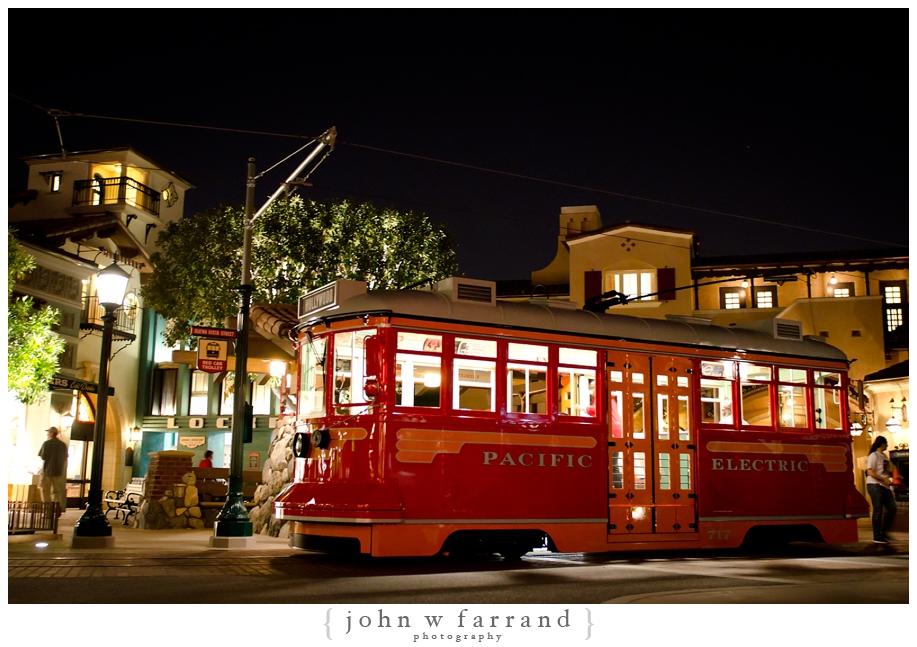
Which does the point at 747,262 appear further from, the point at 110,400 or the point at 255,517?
the point at 110,400

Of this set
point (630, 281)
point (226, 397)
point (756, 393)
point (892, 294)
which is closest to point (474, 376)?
point (756, 393)

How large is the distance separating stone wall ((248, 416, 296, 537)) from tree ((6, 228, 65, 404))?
5.01 m

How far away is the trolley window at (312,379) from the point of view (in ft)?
35.4

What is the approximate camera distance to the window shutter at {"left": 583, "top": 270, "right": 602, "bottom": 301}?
31375 mm

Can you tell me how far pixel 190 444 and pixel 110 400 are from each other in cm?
378

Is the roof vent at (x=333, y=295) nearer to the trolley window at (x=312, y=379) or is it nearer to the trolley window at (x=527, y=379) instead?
the trolley window at (x=312, y=379)

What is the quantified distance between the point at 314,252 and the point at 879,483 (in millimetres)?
16360

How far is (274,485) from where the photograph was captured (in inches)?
611

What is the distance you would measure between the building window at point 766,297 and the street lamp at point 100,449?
23.7m

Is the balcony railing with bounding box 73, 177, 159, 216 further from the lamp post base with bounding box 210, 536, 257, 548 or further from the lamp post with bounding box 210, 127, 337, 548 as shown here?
the lamp post base with bounding box 210, 536, 257, 548

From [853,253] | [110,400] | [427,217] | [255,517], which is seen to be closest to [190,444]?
[110,400]

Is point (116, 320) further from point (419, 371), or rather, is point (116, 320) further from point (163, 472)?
point (419, 371)

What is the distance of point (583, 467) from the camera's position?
11.1 m

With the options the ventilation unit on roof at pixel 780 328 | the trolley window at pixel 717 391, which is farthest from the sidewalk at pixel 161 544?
the ventilation unit on roof at pixel 780 328
